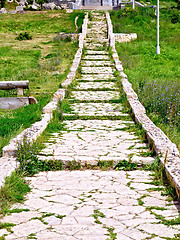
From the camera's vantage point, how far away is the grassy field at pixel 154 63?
948 cm

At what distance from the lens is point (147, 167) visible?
583cm

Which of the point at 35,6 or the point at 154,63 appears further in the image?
the point at 35,6

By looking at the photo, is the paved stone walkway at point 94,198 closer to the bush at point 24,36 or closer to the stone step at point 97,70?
the stone step at point 97,70

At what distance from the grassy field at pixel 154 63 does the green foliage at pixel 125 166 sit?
155 centimetres

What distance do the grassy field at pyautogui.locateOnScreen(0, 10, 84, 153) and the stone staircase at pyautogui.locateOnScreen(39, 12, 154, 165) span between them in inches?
33.8

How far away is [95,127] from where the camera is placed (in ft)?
28.0

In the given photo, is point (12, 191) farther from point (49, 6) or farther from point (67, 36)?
point (49, 6)

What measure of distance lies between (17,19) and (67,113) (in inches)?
920

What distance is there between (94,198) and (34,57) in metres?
16.1

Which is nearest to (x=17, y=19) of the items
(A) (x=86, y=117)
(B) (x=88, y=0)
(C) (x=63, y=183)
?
(B) (x=88, y=0)

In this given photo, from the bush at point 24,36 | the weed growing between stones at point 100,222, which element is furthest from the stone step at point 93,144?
the bush at point 24,36

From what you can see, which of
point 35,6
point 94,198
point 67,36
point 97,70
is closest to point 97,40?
point 67,36

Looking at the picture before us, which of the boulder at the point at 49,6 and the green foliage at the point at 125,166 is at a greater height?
the boulder at the point at 49,6

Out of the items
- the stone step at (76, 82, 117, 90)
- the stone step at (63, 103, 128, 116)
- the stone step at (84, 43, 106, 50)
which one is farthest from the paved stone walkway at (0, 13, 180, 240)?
the stone step at (84, 43, 106, 50)
